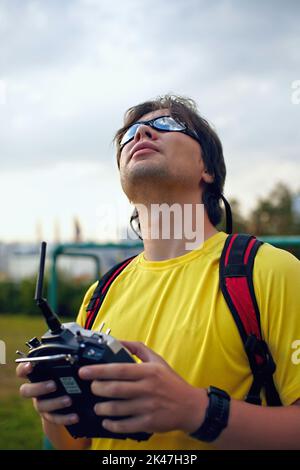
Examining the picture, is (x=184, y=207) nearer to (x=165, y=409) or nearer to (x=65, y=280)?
(x=165, y=409)

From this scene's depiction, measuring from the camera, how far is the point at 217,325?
152 cm

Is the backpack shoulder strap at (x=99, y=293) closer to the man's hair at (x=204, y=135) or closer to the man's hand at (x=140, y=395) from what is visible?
the man's hair at (x=204, y=135)

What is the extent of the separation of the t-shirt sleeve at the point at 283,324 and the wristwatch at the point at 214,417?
23 cm

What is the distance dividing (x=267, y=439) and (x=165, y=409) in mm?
371

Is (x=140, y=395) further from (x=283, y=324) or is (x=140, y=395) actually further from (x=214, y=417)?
(x=283, y=324)

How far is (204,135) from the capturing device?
2.14m

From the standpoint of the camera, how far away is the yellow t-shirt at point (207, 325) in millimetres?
1461

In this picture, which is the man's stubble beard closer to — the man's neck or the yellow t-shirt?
the man's neck

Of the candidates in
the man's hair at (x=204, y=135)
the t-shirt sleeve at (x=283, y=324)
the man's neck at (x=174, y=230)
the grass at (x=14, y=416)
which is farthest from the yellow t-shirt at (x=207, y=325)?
the grass at (x=14, y=416)

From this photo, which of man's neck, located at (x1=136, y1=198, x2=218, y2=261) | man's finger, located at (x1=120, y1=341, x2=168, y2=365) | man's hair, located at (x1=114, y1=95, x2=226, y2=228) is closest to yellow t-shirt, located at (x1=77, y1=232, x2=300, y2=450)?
man's neck, located at (x1=136, y1=198, x2=218, y2=261)

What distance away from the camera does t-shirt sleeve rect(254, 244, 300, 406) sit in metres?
1.45

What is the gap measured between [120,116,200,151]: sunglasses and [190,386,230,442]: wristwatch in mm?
1057

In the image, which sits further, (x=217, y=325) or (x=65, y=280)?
(x=65, y=280)
